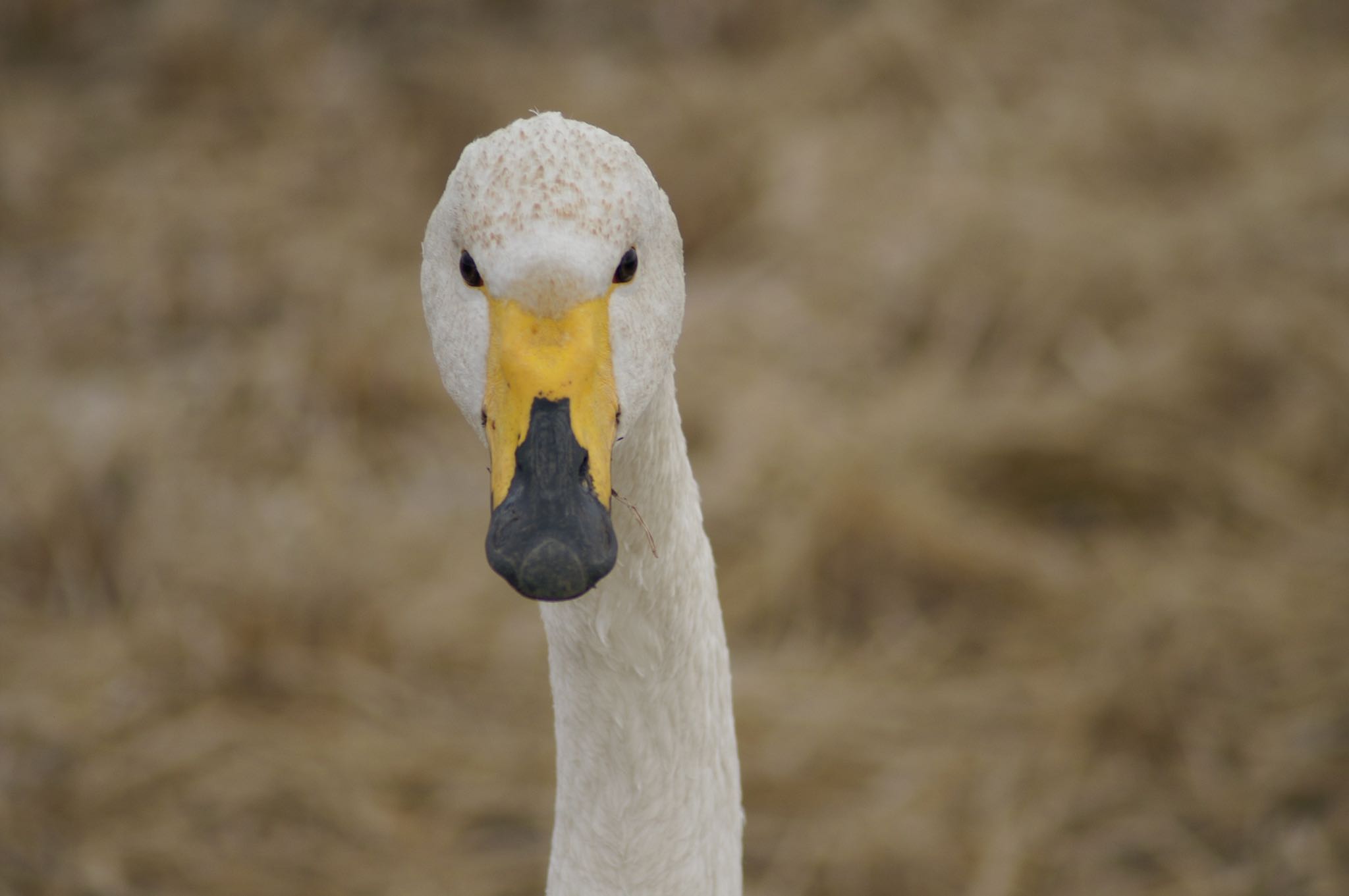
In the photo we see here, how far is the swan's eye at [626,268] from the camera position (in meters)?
1.11

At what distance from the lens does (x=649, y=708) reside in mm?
1446

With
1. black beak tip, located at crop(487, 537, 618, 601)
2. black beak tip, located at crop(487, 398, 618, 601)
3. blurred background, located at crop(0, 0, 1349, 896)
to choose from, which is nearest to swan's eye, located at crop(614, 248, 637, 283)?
black beak tip, located at crop(487, 398, 618, 601)

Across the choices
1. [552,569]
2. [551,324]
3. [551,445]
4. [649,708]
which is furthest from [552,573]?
[649,708]

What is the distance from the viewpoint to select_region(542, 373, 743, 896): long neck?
1.37m

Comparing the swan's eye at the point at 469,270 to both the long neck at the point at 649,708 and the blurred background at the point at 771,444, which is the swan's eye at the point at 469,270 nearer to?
the long neck at the point at 649,708

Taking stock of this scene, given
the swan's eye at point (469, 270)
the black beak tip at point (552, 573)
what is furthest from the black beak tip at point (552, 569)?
the swan's eye at point (469, 270)

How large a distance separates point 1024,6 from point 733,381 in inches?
123

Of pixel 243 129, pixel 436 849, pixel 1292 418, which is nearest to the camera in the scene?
pixel 436 849

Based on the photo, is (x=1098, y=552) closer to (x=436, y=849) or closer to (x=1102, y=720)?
(x=1102, y=720)

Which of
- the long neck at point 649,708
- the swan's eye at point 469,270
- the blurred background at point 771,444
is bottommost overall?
the long neck at point 649,708

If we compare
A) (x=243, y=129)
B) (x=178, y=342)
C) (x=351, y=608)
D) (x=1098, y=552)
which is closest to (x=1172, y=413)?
(x=1098, y=552)

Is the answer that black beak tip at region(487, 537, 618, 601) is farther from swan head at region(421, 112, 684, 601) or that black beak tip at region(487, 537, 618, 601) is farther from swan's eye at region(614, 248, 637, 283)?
swan's eye at region(614, 248, 637, 283)

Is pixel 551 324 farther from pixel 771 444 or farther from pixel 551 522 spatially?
pixel 771 444

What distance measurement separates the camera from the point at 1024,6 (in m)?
6.10
